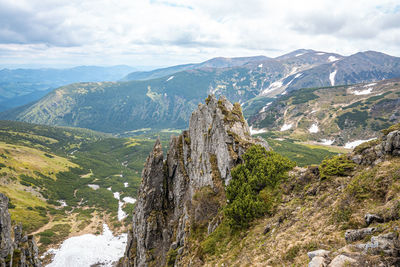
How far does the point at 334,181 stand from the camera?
23.3 metres

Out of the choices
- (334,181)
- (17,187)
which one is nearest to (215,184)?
(334,181)

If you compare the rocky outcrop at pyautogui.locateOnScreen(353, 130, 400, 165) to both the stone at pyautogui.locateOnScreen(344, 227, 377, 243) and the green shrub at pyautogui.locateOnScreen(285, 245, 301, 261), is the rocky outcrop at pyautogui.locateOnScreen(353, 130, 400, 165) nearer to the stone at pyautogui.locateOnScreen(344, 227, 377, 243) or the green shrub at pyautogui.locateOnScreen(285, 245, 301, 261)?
the stone at pyautogui.locateOnScreen(344, 227, 377, 243)

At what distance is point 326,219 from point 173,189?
132 ft

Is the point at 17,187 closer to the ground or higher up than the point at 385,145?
closer to the ground

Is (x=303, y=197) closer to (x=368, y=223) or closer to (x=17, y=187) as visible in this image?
(x=368, y=223)

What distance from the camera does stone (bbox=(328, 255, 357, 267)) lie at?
11094 millimetres

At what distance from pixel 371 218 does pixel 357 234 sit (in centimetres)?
177

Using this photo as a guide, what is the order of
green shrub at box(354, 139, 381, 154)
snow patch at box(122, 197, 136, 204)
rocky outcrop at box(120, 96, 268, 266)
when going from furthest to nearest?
snow patch at box(122, 197, 136, 204), rocky outcrop at box(120, 96, 268, 266), green shrub at box(354, 139, 381, 154)

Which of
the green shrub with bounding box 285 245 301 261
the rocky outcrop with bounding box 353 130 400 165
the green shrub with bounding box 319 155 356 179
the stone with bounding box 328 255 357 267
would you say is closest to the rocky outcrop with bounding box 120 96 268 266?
the green shrub with bounding box 319 155 356 179

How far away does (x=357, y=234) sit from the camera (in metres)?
13.7

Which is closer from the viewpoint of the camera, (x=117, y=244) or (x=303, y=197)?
(x=303, y=197)

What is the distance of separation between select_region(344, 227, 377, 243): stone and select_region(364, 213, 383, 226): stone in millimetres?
1295

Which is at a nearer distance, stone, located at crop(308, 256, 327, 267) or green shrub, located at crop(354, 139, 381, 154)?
stone, located at crop(308, 256, 327, 267)

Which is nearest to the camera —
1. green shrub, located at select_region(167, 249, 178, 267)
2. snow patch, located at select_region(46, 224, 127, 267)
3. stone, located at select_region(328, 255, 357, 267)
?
stone, located at select_region(328, 255, 357, 267)
